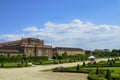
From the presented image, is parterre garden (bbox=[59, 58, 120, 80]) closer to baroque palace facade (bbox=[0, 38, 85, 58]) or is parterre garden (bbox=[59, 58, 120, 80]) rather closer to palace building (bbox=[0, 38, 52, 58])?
baroque palace facade (bbox=[0, 38, 85, 58])

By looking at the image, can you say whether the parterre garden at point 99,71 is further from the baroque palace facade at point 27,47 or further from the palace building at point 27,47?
the palace building at point 27,47

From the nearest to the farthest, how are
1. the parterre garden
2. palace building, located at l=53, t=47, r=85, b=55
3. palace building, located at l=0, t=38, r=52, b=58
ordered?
the parterre garden < palace building, located at l=0, t=38, r=52, b=58 < palace building, located at l=53, t=47, r=85, b=55

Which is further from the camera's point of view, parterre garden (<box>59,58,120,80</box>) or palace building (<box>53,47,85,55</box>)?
palace building (<box>53,47,85,55</box>)

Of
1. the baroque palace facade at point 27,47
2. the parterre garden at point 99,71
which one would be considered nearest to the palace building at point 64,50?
the baroque palace facade at point 27,47

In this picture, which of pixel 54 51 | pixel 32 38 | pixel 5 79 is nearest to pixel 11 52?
pixel 32 38

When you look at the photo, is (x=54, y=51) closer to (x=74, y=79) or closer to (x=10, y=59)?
(x=10, y=59)

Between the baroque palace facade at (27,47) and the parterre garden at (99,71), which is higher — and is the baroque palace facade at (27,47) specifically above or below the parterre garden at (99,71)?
above

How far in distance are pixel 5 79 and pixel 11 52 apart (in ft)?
230

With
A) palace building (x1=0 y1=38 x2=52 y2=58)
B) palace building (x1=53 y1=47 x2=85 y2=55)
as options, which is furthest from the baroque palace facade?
palace building (x1=53 y1=47 x2=85 y2=55)

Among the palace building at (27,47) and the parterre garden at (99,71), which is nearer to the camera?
the parterre garden at (99,71)

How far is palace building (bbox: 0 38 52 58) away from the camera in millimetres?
98944

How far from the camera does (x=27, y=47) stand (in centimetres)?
10144

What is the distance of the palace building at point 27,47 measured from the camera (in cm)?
9894

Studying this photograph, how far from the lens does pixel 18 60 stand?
74750 millimetres
